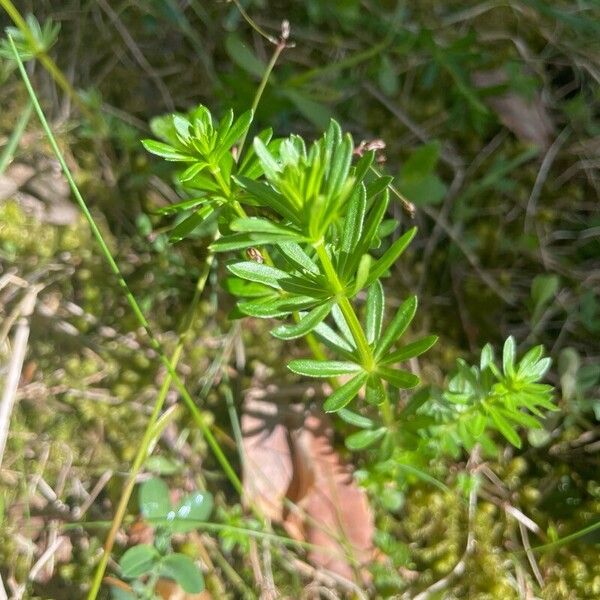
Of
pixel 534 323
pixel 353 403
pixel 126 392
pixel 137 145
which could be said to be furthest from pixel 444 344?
pixel 137 145

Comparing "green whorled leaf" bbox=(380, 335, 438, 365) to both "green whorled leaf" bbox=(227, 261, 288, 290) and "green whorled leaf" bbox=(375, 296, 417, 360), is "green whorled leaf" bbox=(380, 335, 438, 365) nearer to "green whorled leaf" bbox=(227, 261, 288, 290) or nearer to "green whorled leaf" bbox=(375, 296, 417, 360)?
"green whorled leaf" bbox=(375, 296, 417, 360)

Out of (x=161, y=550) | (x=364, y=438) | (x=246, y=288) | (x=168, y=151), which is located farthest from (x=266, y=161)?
(x=161, y=550)

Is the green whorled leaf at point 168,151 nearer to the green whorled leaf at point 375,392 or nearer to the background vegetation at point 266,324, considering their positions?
the green whorled leaf at point 375,392

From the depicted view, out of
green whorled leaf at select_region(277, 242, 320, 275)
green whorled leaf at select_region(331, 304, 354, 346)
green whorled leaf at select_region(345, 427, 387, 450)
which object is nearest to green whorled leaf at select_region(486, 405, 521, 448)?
green whorled leaf at select_region(345, 427, 387, 450)

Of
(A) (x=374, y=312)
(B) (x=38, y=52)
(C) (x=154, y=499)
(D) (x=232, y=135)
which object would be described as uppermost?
(D) (x=232, y=135)

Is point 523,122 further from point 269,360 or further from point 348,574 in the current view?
point 348,574

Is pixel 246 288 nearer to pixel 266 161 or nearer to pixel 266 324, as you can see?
pixel 266 161
